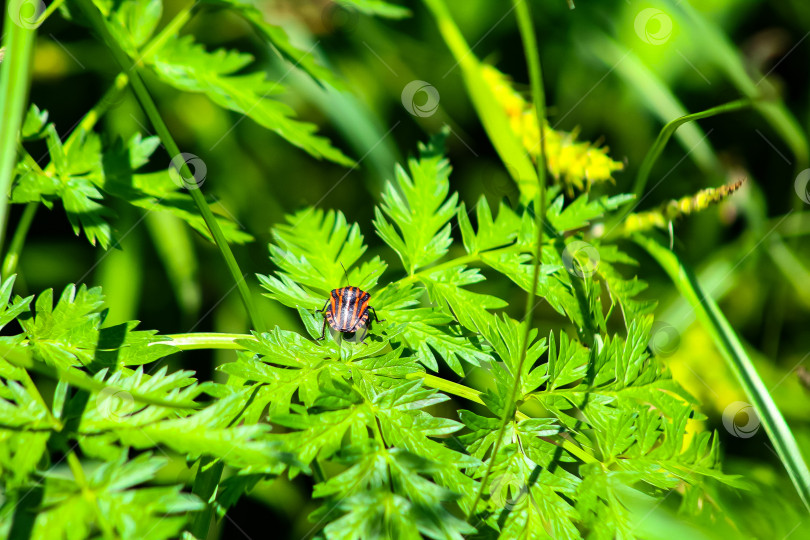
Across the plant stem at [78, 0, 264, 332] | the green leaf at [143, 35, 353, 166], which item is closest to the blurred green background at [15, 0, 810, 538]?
the green leaf at [143, 35, 353, 166]

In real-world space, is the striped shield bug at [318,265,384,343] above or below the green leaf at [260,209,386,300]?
below

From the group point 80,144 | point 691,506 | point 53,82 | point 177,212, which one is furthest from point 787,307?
point 53,82

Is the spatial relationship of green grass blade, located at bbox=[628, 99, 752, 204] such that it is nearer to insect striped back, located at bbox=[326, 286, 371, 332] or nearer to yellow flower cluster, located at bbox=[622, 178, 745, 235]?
yellow flower cluster, located at bbox=[622, 178, 745, 235]

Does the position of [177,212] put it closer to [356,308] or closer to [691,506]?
[356,308]

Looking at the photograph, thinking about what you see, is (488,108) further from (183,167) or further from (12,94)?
(12,94)

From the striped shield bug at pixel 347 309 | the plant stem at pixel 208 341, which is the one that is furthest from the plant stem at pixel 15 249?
the striped shield bug at pixel 347 309
